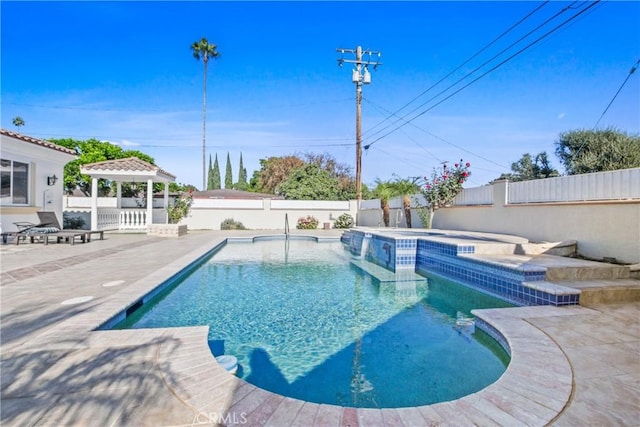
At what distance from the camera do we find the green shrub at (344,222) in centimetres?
2012

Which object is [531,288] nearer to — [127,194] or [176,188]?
[127,194]

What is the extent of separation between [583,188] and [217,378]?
7.91 metres

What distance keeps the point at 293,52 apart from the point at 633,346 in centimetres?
1762

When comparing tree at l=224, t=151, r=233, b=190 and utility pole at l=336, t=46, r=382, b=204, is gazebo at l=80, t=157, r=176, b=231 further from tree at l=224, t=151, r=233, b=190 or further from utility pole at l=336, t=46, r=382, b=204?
tree at l=224, t=151, r=233, b=190

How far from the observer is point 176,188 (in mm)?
38031

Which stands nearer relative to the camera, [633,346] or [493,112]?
[633,346]

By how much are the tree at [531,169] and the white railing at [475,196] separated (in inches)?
225

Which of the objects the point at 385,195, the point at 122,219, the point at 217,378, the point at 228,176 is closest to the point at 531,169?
the point at 385,195

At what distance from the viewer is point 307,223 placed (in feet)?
64.8

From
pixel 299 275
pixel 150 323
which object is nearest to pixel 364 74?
pixel 299 275

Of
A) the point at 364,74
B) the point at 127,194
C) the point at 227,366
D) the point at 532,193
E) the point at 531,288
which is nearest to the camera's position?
the point at 227,366

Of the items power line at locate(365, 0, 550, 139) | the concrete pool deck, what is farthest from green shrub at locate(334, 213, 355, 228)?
the concrete pool deck

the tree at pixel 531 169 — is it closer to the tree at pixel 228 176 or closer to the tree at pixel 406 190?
the tree at pixel 406 190

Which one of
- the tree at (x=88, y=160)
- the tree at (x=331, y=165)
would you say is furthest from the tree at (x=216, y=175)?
the tree at (x=88, y=160)
